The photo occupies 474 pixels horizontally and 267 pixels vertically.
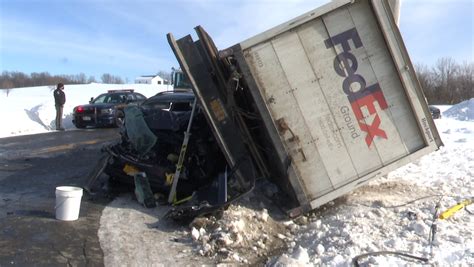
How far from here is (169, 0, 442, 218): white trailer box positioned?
5.69 metres

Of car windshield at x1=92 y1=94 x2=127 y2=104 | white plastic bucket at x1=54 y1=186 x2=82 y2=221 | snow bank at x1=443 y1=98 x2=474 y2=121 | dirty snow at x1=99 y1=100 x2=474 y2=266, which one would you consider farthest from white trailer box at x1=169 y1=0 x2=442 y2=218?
snow bank at x1=443 y1=98 x2=474 y2=121

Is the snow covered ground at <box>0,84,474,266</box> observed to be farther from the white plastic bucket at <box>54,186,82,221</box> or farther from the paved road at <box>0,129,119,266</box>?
the white plastic bucket at <box>54,186,82,221</box>

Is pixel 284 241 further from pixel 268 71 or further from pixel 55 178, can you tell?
pixel 55 178

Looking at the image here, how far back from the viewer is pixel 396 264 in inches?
179

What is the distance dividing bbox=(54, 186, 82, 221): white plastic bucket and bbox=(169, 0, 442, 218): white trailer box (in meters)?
2.29

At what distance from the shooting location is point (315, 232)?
18.1 feet

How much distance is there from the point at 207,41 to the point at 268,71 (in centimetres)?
103

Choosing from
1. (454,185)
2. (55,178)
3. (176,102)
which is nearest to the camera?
(454,185)

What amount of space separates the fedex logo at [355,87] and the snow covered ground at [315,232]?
1.00 meters

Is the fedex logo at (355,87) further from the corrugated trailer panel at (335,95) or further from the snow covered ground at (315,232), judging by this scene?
the snow covered ground at (315,232)

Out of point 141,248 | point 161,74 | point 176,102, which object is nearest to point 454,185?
point 141,248

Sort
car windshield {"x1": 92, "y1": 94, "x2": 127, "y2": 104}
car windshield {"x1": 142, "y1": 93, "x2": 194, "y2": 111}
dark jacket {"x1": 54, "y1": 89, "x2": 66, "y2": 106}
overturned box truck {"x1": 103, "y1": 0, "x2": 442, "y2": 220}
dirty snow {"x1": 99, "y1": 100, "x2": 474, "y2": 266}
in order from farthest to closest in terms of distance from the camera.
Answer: car windshield {"x1": 92, "y1": 94, "x2": 127, "y2": 104}
dark jacket {"x1": 54, "y1": 89, "x2": 66, "y2": 106}
car windshield {"x1": 142, "y1": 93, "x2": 194, "y2": 111}
overturned box truck {"x1": 103, "y1": 0, "x2": 442, "y2": 220}
dirty snow {"x1": 99, "y1": 100, "x2": 474, "y2": 266}

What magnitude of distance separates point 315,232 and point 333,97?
5.28ft

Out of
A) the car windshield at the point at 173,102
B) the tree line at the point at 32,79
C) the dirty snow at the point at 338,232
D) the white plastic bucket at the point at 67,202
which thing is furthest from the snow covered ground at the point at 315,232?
the tree line at the point at 32,79
